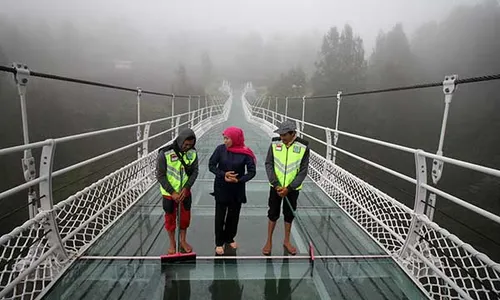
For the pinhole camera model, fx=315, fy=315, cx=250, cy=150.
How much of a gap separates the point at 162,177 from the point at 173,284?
730mm

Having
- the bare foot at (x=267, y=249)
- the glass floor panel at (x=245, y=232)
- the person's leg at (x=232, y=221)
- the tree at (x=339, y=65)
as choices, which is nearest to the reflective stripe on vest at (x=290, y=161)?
the person's leg at (x=232, y=221)

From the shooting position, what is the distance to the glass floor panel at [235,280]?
194 centimetres

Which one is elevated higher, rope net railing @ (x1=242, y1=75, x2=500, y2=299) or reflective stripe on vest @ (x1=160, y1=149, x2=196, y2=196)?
reflective stripe on vest @ (x1=160, y1=149, x2=196, y2=196)

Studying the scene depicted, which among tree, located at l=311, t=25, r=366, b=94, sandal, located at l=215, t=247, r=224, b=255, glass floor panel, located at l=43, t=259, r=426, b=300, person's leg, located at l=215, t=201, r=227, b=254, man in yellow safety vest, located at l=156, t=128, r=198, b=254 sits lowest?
glass floor panel, located at l=43, t=259, r=426, b=300

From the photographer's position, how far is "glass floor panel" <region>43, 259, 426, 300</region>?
6.38ft

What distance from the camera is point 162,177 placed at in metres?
2.29

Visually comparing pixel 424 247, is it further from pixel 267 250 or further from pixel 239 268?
pixel 239 268

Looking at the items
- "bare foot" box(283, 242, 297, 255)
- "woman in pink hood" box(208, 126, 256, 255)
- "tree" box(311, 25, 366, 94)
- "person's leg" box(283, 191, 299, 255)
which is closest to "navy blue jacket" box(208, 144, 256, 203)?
"woman in pink hood" box(208, 126, 256, 255)

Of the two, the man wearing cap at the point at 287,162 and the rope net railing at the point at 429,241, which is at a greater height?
the man wearing cap at the point at 287,162

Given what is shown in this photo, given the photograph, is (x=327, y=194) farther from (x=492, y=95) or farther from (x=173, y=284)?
(x=492, y=95)

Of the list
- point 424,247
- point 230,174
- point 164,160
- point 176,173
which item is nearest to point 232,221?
point 230,174

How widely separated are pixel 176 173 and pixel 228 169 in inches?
15.3

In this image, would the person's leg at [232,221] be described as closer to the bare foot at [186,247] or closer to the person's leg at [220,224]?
Answer: the person's leg at [220,224]

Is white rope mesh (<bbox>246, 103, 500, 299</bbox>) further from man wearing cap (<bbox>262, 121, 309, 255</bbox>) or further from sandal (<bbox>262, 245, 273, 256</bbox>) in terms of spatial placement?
sandal (<bbox>262, 245, 273, 256</bbox>)
